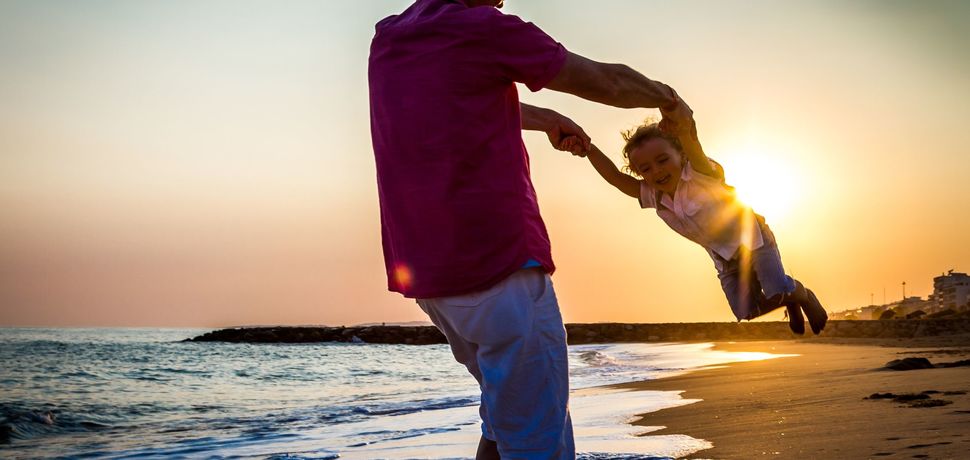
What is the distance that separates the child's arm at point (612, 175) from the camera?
13.2ft

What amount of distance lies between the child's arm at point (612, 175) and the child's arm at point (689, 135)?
34cm

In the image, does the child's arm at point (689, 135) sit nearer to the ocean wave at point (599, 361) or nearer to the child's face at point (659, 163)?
the child's face at point (659, 163)

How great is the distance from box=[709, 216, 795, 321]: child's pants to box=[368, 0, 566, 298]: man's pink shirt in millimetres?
2183

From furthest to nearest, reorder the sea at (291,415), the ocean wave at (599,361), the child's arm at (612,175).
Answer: the ocean wave at (599,361) → the sea at (291,415) → the child's arm at (612,175)

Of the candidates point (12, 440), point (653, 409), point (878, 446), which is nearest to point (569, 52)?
point (878, 446)

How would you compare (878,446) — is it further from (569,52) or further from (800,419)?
(569,52)

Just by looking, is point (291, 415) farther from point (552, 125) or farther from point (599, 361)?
point (599, 361)

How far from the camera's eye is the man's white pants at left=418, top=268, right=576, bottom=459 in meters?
1.99

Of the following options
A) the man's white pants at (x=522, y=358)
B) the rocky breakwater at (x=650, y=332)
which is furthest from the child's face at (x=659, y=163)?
the rocky breakwater at (x=650, y=332)

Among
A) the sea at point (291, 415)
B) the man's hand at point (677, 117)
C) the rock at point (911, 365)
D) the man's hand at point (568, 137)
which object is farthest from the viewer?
the rock at point (911, 365)

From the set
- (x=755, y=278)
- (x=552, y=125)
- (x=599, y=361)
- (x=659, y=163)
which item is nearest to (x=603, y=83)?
(x=552, y=125)

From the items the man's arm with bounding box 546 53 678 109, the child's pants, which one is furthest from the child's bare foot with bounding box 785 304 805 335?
the man's arm with bounding box 546 53 678 109

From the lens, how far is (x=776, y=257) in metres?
3.95

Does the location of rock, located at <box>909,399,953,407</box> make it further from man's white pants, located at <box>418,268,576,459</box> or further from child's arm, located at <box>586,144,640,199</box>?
man's white pants, located at <box>418,268,576,459</box>
